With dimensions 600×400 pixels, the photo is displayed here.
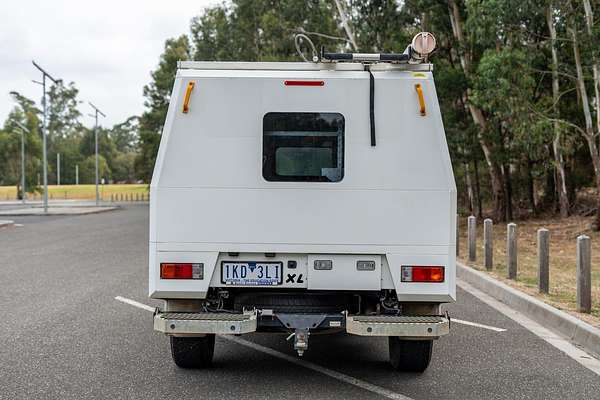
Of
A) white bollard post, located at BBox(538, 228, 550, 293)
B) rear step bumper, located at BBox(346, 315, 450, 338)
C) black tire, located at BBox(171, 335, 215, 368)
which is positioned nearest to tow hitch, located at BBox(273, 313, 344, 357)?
rear step bumper, located at BBox(346, 315, 450, 338)

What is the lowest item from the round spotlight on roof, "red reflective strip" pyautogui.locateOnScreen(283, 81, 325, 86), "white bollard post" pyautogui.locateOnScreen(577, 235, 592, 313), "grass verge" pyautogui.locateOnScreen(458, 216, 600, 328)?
"grass verge" pyautogui.locateOnScreen(458, 216, 600, 328)

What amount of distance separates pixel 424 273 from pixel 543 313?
3625 millimetres

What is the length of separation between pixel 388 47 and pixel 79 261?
15030 millimetres

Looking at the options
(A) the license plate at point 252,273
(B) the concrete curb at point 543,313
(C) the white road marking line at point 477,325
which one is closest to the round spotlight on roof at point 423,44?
(A) the license plate at point 252,273

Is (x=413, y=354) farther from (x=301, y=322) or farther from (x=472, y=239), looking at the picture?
(x=472, y=239)

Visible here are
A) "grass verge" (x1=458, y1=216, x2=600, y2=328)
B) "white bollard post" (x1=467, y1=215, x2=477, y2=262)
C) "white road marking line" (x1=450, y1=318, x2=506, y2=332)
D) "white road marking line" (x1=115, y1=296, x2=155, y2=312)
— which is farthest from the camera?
"white bollard post" (x1=467, y1=215, x2=477, y2=262)

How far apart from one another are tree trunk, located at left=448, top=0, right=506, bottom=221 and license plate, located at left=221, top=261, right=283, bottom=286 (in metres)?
19.3

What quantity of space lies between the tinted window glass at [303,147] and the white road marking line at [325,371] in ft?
5.27

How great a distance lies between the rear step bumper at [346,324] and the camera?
554cm

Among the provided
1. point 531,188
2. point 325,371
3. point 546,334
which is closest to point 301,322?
point 325,371

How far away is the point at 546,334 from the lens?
803 cm

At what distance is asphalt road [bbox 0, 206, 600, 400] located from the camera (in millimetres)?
5773

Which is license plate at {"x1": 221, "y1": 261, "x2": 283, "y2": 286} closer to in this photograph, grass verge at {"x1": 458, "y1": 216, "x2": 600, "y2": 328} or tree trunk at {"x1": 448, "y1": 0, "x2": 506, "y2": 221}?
grass verge at {"x1": 458, "y1": 216, "x2": 600, "y2": 328}

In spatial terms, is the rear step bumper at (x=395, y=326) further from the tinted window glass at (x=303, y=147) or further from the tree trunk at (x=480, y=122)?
the tree trunk at (x=480, y=122)
